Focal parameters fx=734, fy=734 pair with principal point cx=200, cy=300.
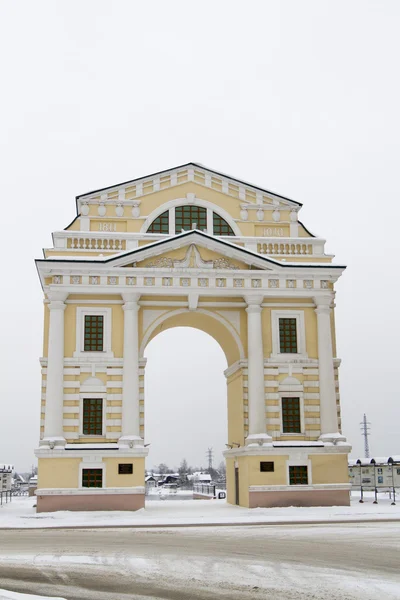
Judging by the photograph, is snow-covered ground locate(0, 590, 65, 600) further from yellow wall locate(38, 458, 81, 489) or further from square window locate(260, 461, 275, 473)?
square window locate(260, 461, 275, 473)

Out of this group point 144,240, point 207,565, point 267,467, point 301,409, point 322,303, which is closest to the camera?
point 207,565

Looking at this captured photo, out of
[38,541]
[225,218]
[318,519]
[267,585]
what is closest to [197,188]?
[225,218]

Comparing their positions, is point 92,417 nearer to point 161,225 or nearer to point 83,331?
point 83,331

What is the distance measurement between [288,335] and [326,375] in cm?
288

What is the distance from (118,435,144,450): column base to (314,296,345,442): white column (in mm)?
9109

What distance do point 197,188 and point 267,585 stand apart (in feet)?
99.5

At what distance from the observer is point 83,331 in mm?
36719

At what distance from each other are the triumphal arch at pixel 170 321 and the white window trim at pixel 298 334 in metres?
0.06

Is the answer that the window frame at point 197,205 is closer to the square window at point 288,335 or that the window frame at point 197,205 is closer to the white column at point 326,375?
the square window at point 288,335

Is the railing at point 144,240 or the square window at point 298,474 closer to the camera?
the square window at point 298,474

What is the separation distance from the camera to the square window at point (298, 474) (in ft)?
117

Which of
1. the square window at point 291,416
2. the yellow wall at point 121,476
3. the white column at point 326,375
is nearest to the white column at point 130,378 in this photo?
the yellow wall at point 121,476

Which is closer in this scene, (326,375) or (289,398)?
(326,375)

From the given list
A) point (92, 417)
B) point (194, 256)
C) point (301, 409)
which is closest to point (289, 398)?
point (301, 409)
